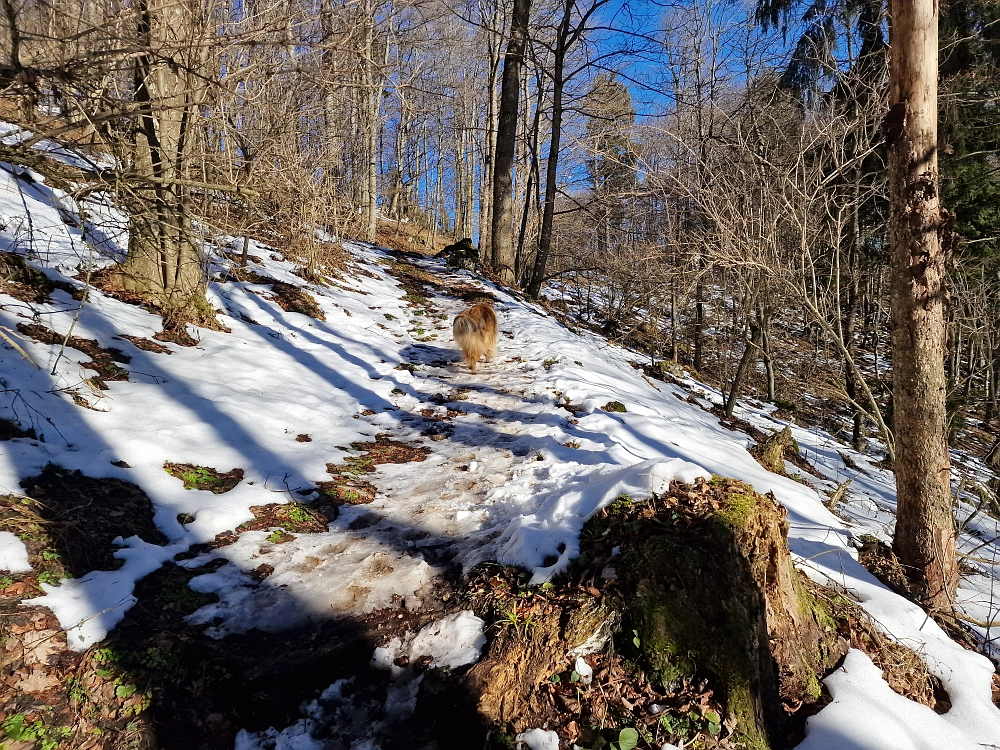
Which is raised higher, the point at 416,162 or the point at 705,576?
the point at 416,162

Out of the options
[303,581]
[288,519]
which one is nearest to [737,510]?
[303,581]

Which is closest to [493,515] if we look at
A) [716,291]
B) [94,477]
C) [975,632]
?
[94,477]

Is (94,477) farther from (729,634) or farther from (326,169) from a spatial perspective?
(326,169)

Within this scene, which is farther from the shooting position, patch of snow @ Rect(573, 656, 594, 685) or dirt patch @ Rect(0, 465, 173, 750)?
patch of snow @ Rect(573, 656, 594, 685)

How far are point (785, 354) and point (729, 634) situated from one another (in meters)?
13.8

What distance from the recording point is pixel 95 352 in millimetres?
4816

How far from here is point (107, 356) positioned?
4844 millimetres

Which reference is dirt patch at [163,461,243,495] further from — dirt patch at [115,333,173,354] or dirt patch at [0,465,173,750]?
dirt patch at [115,333,173,354]

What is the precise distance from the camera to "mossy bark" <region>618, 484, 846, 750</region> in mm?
2201

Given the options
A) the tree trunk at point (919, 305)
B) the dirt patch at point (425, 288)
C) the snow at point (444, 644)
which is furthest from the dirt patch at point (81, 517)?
the dirt patch at point (425, 288)

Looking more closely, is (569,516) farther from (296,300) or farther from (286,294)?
(286,294)

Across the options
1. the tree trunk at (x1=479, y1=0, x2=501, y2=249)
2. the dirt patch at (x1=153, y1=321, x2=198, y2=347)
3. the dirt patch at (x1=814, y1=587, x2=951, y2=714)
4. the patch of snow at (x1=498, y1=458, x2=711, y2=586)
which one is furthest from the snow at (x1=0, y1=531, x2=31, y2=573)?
the tree trunk at (x1=479, y1=0, x2=501, y2=249)

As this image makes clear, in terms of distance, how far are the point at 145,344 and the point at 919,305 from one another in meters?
7.13

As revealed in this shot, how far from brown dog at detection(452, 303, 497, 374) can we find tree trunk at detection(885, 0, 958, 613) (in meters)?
4.88
